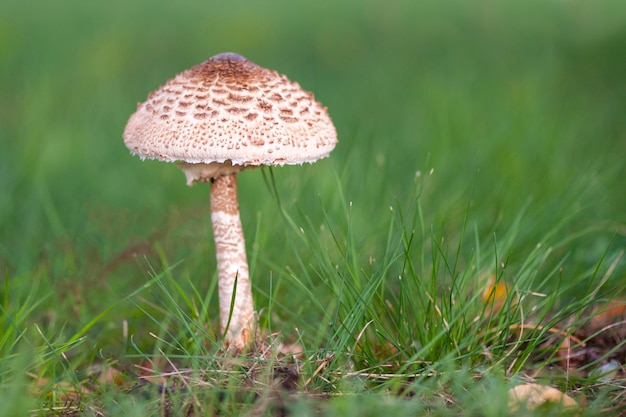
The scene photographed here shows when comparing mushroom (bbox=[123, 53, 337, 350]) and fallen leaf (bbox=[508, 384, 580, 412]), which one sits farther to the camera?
mushroom (bbox=[123, 53, 337, 350])

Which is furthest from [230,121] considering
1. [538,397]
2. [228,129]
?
[538,397]

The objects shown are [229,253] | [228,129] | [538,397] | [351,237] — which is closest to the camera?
[538,397]

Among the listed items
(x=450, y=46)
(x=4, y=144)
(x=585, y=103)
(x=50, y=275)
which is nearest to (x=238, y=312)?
(x=50, y=275)

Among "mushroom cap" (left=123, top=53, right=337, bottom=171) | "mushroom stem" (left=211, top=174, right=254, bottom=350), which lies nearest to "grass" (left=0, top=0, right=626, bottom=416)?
"mushroom stem" (left=211, top=174, right=254, bottom=350)

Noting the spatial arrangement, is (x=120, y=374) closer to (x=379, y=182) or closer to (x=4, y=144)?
(x=379, y=182)

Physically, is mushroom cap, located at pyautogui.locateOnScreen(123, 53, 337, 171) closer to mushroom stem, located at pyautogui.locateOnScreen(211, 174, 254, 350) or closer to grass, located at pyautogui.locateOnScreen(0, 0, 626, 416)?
mushroom stem, located at pyautogui.locateOnScreen(211, 174, 254, 350)

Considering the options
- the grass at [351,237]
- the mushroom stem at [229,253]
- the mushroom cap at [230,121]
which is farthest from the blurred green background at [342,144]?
the mushroom cap at [230,121]

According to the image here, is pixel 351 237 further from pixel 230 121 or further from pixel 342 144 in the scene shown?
pixel 342 144
